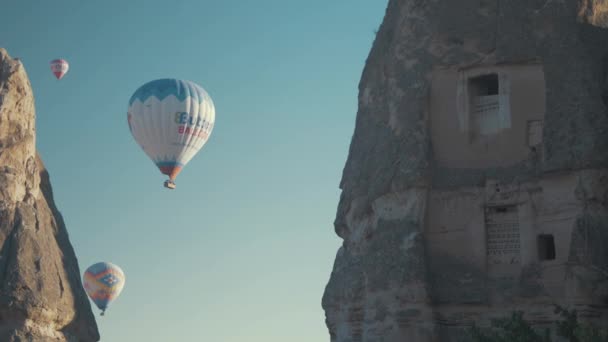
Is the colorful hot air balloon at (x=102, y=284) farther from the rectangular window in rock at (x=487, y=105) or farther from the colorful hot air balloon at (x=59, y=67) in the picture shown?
the rectangular window in rock at (x=487, y=105)

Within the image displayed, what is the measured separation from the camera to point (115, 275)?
38812 mm

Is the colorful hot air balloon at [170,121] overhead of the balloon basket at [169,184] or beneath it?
overhead

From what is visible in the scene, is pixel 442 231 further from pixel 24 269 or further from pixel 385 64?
pixel 24 269

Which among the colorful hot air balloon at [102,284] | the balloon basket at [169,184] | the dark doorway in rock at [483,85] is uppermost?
the balloon basket at [169,184]

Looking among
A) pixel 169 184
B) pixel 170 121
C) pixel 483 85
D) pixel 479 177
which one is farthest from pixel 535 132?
pixel 169 184

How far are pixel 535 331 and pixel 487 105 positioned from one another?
4459 mm

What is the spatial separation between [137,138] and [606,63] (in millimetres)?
15938

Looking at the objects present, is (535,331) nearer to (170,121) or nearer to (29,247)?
(29,247)

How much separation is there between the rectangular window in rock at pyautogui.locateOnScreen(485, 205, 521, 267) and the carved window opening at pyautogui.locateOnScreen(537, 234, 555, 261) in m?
0.44

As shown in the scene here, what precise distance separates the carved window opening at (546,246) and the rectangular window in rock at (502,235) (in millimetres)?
439

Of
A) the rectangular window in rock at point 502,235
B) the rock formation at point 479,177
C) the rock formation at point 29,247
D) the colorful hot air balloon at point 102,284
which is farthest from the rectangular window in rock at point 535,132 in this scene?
the colorful hot air balloon at point 102,284

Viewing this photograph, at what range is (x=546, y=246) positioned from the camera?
2067cm

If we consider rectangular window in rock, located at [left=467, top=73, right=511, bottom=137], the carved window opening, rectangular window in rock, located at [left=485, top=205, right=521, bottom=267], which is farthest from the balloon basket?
the carved window opening

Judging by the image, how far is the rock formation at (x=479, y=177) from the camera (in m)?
20.2
